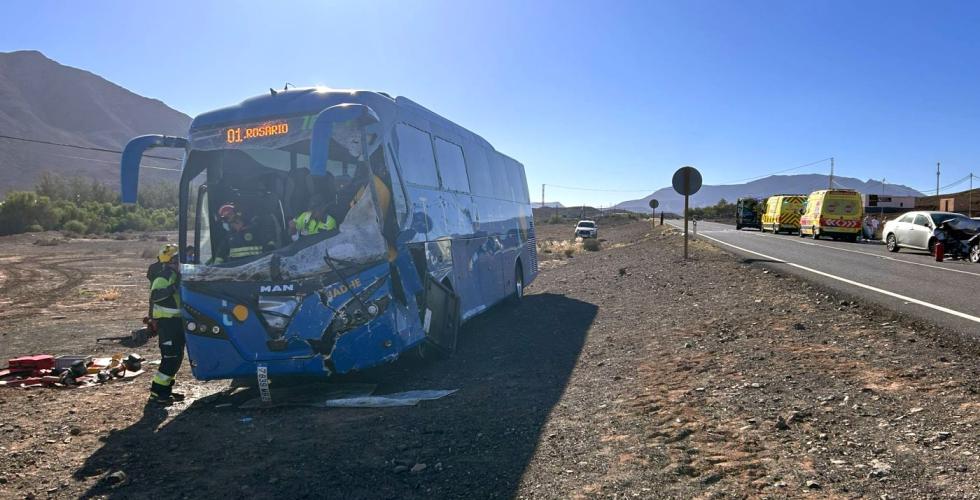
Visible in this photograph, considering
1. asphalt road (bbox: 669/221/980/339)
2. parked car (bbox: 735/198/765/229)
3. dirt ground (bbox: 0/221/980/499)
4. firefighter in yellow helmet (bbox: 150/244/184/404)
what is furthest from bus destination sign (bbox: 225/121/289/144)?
parked car (bbox: 735/198/765/229)

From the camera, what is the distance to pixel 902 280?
12984 mm

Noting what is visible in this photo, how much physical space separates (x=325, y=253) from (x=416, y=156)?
200 cm

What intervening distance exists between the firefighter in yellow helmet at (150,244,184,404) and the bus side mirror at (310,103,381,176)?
246 centimetres

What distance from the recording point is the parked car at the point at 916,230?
69.1ft

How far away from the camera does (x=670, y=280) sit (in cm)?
1503

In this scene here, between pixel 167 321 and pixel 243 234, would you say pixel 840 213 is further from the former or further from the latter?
pixel 167 321

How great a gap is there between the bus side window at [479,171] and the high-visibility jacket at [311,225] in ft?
13.6

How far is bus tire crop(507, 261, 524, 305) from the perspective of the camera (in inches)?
524

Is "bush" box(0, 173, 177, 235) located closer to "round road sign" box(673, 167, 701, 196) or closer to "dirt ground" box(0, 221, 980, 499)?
"round road sign" box(673, 167, 701, 196)

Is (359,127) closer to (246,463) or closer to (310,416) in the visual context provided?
(310,416)

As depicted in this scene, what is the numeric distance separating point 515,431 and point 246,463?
6.88 feet

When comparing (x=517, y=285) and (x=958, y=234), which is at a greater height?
(x=958, y=234)

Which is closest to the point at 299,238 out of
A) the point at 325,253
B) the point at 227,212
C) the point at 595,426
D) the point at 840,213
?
the point at 325,253

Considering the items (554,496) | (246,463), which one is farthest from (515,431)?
(246,463)
